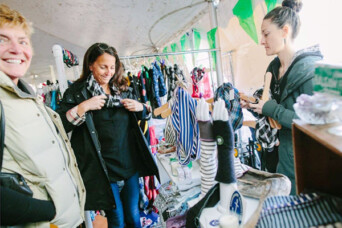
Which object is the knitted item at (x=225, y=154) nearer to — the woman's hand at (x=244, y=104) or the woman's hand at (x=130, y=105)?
the woman's hand at (x=244, y=104)

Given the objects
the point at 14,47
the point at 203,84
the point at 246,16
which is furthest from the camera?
the point at 203,84

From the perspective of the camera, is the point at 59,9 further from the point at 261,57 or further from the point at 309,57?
the point at 309,57

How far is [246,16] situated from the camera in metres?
2.04

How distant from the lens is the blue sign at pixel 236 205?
0.68 metres

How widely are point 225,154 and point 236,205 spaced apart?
18cm

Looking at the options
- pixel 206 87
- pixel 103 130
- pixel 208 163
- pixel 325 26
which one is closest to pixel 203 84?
pixel 206 87

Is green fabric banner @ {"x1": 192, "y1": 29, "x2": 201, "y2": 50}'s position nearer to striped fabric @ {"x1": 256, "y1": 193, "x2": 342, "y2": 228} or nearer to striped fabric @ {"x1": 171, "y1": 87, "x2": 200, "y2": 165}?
striped fabric @ {"x1": 171, "y1": 87, "x2": 200, "y2": 165}

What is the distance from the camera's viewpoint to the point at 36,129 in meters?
0.80

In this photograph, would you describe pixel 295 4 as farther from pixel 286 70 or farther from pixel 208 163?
pixel 208 163

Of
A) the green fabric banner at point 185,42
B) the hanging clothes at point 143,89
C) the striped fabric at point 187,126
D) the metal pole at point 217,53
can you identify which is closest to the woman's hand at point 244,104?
the striped fabric at point 187,126

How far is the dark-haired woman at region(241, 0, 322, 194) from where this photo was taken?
963mm

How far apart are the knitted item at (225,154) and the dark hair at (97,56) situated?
93 cm

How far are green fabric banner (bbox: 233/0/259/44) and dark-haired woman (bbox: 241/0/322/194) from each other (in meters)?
0.94

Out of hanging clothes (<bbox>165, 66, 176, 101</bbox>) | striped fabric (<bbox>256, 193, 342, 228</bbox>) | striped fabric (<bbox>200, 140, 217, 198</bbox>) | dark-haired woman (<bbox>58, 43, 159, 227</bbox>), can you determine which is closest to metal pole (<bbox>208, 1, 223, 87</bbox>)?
hanging clothes (<bbox>165, 66, 176, 101</bbox>)
